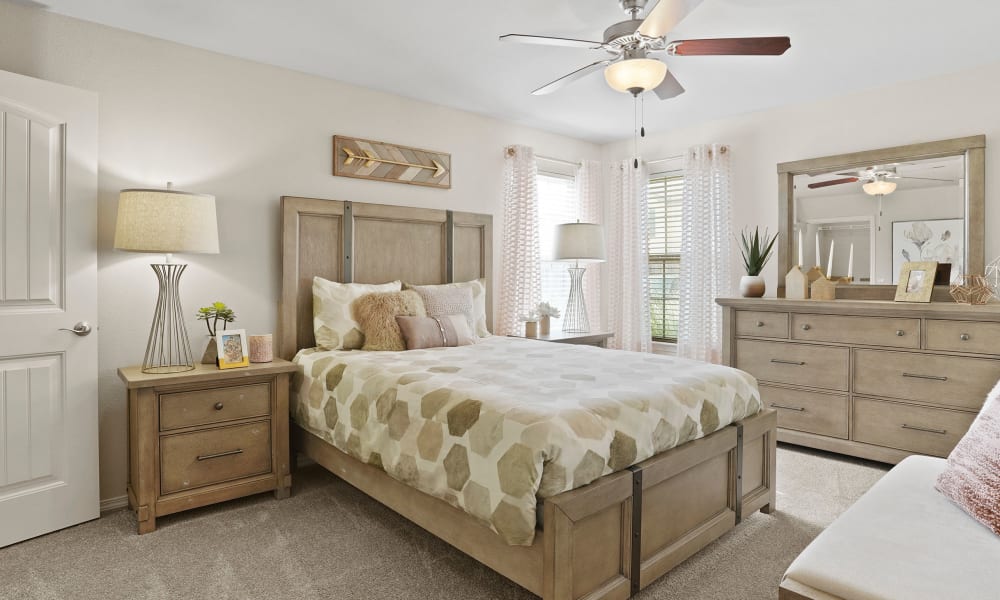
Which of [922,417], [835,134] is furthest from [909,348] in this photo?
[835,134]

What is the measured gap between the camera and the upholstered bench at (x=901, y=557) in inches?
46.6

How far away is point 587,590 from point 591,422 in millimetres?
536

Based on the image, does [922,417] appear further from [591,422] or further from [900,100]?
[591,422]

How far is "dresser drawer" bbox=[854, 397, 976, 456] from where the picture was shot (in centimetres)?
308

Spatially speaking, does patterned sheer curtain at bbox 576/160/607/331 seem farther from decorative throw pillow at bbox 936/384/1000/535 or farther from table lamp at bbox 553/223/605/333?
decorative throw pillow at bbox 936/384/1000/535

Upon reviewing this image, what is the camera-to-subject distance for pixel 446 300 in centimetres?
361

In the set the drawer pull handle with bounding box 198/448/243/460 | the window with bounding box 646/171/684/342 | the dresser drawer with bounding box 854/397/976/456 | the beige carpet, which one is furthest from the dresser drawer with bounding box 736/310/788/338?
the drawer pull handle with bounding box 198/448/243/460

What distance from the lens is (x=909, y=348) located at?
3236 millimetres

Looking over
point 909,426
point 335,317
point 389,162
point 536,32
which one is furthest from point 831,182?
point 335,317

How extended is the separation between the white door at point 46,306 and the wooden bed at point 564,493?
97cm

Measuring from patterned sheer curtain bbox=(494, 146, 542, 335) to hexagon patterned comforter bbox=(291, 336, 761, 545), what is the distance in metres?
1.48

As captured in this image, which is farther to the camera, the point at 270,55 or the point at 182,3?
the point at 270,55

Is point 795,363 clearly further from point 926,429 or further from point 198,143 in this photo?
point 198,143

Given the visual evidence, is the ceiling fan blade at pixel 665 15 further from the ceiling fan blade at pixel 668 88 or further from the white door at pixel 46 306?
the white door at pixel 46 306
